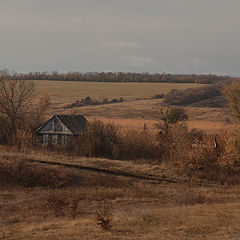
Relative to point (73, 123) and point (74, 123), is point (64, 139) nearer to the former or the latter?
point (73, 123)

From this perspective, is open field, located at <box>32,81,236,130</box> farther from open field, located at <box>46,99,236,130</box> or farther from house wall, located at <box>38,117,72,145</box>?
house wall, located at <box>38,117,72,145</box>

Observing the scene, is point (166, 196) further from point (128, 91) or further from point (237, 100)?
point (128, 91)

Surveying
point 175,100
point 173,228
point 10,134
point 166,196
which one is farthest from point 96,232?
point 175,100

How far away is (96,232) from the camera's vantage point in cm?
1550

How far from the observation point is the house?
5378cm

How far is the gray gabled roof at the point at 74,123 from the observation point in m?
53.9

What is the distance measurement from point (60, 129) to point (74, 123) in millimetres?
2187

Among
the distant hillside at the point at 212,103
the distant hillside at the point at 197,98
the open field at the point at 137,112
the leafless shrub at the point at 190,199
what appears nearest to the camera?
the leafless shrub at the point at 190,199

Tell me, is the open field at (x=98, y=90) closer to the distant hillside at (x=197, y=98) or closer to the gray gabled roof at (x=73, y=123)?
the distant hillside at (x=197, y=98)

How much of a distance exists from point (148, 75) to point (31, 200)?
14959cm

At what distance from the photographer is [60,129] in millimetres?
54344

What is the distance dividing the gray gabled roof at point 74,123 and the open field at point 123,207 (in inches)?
368

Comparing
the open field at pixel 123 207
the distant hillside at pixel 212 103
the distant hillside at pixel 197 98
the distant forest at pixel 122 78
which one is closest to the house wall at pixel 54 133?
the open field at pixel 123 207

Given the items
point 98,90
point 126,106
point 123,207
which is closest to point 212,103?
point 126,106
